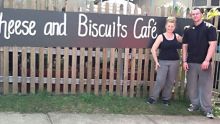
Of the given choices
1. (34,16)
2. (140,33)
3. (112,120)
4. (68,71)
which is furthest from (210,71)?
(34,16)

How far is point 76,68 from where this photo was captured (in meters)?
7.46

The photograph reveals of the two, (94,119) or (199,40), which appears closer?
(94,119)

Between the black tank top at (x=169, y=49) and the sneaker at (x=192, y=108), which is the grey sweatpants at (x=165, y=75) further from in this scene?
the sneaker at (x=192, y=108)

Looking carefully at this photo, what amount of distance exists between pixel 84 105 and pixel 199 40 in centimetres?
221

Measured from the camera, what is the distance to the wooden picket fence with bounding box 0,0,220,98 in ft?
23.2

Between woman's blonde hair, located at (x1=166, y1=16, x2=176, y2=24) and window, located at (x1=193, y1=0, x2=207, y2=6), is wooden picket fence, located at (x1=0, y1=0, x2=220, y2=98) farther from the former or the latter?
window, located at (x1=193, y1=0, x2=207, y2=6)

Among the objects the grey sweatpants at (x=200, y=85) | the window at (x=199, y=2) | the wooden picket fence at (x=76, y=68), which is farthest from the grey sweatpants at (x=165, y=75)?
the window at (x=199, y=2)

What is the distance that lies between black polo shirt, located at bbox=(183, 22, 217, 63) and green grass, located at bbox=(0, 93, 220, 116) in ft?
3.25

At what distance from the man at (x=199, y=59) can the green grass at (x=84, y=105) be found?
301mm

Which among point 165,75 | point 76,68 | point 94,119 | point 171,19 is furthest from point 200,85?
point 76,68

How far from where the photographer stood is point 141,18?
7438 mm

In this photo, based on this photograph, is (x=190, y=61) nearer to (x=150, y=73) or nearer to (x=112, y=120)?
(x=150, y=73)

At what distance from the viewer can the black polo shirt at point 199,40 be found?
6.73 m

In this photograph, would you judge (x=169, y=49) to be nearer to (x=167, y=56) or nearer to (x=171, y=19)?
(x=167, y=56)
